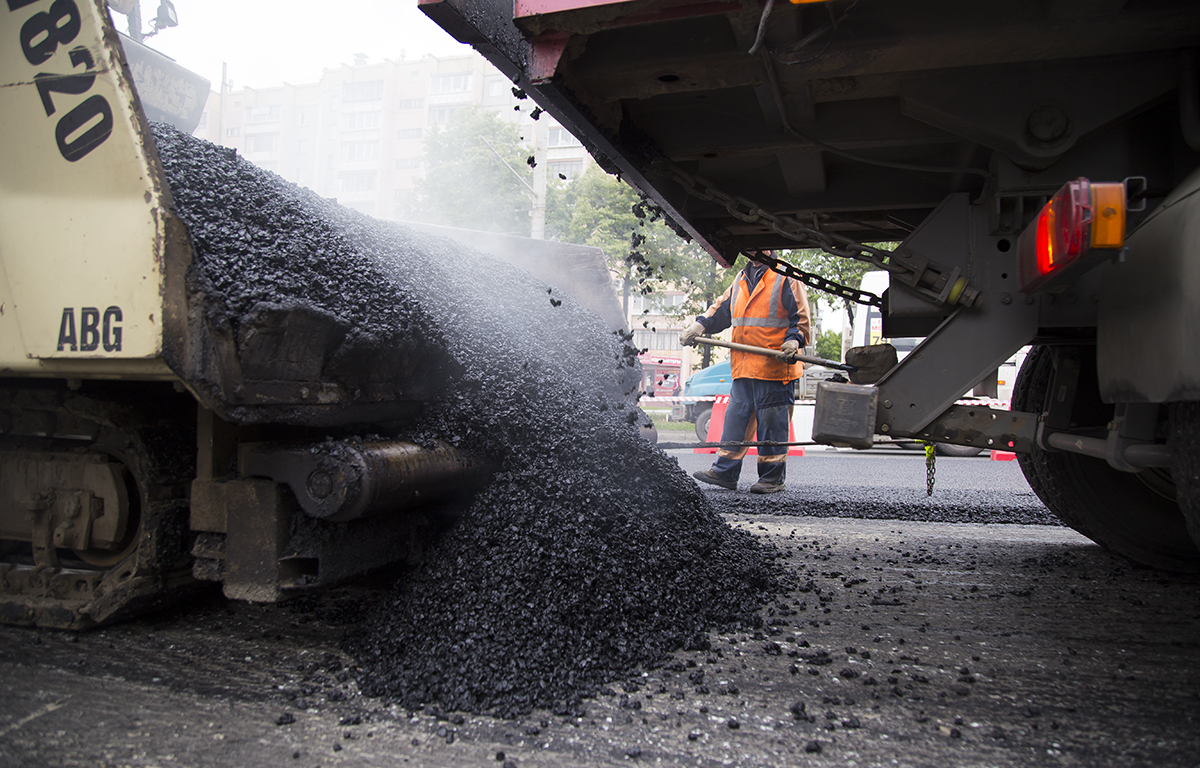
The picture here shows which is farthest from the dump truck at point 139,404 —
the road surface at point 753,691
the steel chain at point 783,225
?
the steel chain at point 783,225

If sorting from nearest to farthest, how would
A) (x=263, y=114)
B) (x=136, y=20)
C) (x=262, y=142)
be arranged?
(x=136, y=20)
(x=262, y=142)
(x=263, y=114)

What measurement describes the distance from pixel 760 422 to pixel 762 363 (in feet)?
1.48

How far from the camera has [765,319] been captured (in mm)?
5457

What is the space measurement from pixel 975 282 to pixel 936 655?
1.21 m

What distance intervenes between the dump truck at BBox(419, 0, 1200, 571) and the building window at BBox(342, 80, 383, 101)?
807cm

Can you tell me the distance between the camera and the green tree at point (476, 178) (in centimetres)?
722

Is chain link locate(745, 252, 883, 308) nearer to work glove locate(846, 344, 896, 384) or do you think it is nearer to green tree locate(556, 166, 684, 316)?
work glove locate(846, 344, 896, 384)

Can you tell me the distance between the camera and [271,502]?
1884 millimetres

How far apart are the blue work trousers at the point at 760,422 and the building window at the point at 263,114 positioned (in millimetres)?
4779

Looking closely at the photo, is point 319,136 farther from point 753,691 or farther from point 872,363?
point 753,691

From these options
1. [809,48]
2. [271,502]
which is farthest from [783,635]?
[809,48]

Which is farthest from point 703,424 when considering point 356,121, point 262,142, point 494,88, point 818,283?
point 494,88

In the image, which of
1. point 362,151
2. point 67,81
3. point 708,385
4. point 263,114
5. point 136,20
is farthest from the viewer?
point 708,385

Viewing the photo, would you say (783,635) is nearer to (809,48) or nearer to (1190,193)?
(1190,193)
